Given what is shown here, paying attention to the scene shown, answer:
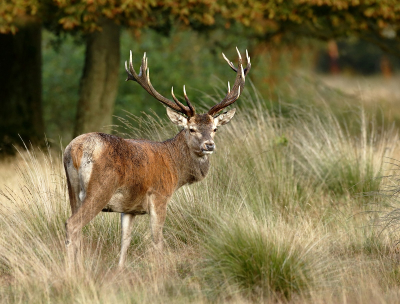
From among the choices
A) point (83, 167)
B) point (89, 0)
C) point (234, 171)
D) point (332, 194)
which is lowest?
point (332, 194)

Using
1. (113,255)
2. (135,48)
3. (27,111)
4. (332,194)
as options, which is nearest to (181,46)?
(135,48)

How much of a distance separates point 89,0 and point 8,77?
3.70 m

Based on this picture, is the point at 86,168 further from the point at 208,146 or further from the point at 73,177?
the point at 208,146

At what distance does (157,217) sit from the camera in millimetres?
6152

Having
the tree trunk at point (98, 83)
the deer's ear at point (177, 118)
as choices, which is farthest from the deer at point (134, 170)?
the tree trunk at point (98, 83)

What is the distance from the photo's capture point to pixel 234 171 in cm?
775

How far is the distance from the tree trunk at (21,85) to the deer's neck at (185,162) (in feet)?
20.9

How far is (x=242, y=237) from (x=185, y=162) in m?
1.55

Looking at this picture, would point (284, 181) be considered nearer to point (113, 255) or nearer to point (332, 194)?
point (332, 194)

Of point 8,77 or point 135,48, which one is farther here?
point 135,48

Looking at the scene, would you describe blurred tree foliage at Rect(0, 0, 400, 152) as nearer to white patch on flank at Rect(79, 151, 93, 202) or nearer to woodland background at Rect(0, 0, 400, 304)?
woodland background at Rect(0, 0, 400, 304)

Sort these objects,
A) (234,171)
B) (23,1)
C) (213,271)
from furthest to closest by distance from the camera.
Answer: (23,1)
(234,171)
(213,271)

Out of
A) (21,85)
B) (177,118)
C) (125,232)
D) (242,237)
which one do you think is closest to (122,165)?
(125,232)

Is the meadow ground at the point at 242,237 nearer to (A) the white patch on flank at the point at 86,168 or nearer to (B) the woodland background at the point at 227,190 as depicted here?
(B) the woodland background at the point at 227,190
